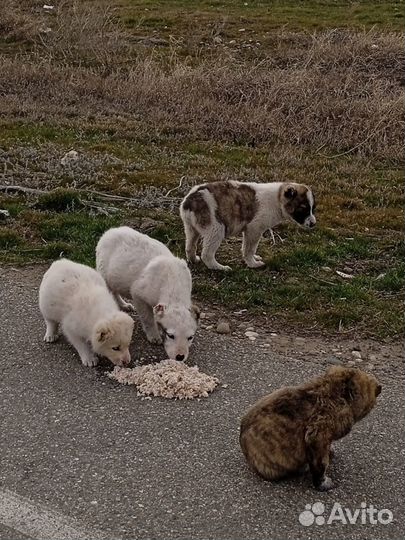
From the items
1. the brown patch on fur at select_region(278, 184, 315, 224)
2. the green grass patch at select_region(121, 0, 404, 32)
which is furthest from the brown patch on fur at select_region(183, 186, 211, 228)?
the green grass patch at select_region(121, 0, 404, 32)

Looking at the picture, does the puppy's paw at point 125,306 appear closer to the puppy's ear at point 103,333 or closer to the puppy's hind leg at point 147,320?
the puppy's hind leg at point 147,320

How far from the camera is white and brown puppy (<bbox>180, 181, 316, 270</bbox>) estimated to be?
795 centimetres

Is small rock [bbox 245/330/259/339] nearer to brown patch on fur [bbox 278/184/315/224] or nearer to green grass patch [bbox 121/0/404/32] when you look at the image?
brown patch on fur [bbox 278/184/315/224]

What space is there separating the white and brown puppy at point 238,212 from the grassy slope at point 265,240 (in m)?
0.27

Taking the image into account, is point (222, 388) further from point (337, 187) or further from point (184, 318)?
point (337, 187)

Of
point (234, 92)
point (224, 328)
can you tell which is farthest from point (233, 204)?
point (234, 92)

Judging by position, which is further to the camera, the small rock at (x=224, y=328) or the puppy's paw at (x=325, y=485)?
the small rock at (x=224, y=328)

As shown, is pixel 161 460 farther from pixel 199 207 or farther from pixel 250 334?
pixel 199 207

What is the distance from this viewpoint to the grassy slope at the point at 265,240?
721cm

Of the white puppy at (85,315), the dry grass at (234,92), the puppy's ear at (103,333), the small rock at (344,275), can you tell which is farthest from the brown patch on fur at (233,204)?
the dry grass at (234,92)

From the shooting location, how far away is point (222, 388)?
556 centimetres

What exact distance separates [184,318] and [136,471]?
1.58 m

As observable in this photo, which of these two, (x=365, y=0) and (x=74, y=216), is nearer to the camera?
(x=74, y=216)

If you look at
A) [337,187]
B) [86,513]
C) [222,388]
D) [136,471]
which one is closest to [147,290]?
[222,388]
